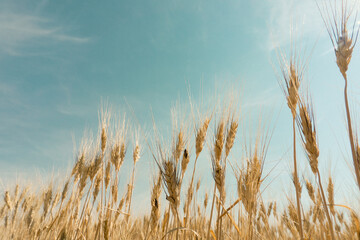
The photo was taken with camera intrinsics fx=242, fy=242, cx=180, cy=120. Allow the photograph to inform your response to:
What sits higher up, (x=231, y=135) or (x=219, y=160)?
(x=231, y=135)

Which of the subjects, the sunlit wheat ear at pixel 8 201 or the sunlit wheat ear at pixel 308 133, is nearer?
the sunlit wheat ear at pixel 308 133

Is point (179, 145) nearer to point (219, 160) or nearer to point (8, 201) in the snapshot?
point (219, 160)

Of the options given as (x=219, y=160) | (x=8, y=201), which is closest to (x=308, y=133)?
(x=219, y=160)

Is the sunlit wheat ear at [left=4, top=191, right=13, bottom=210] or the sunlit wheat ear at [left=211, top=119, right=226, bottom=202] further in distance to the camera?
the sunlit wheat ear at [left=4, top=191, right=13, bottom=210]

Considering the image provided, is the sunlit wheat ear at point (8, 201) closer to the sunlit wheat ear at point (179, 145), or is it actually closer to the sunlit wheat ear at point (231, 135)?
the sunlit wheat ear at point (179, 145)

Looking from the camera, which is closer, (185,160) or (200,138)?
(185,160)

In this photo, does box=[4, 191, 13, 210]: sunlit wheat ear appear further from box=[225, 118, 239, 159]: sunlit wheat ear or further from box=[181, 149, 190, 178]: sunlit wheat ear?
box=[225, 118, 239, 159]: sunlit wheat ear

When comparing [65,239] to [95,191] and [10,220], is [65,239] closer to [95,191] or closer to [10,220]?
[95,191]

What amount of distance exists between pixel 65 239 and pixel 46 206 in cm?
125

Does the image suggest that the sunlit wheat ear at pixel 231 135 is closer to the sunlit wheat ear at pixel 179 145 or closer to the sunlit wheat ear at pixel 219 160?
the sunlit wheat ear at pixel 219 160

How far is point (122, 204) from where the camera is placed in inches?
145

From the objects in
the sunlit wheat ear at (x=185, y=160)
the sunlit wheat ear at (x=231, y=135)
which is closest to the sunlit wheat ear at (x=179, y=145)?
the sunlit wheat ear at (x=185, y=160)

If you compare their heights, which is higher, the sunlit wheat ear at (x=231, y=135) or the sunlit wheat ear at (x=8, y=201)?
the sunlit wheat ear at (x=231, y=135)

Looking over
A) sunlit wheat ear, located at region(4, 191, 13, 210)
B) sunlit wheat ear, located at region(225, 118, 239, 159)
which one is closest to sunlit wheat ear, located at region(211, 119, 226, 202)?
sunlit wheat ear, located at region(225, 118, 239, 159)
